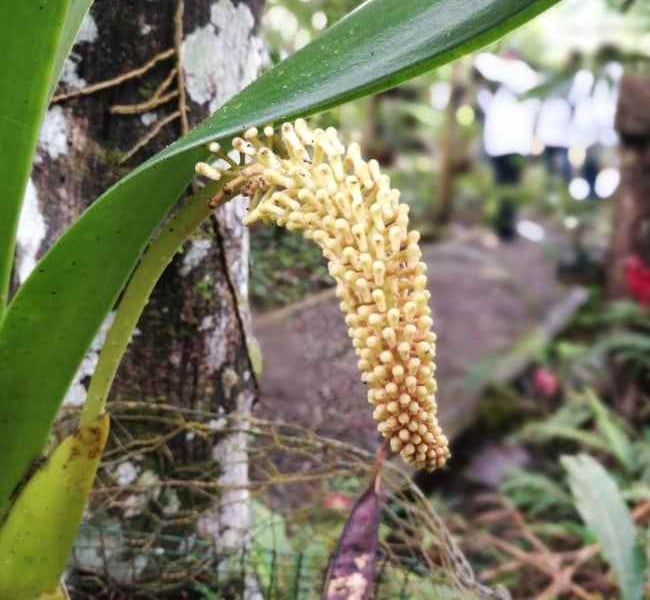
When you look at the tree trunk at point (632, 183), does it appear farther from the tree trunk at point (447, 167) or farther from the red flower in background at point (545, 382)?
the tree trunk at point (447, 167)

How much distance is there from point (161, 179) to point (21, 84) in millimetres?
117

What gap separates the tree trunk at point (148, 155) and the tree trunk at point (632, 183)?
8.35 ft

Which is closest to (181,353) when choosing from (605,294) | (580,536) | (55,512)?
(55,512)

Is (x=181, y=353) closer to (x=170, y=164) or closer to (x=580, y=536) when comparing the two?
(x=170, y=164)

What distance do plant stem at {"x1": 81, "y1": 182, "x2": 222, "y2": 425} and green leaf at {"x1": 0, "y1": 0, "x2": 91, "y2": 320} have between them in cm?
10

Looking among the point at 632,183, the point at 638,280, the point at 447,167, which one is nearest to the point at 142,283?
the point at 638,280

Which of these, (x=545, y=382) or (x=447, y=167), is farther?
(x=447, y=167)

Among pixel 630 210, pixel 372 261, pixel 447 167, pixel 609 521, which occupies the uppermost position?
pixel 447 167

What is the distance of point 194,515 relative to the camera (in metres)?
0.94

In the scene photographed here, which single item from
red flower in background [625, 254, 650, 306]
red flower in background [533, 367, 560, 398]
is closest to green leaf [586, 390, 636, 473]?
red flower in background [533, 367, 560, 398]

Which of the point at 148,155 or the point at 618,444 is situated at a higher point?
the point at 148,155

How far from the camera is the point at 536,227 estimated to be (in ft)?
17.9

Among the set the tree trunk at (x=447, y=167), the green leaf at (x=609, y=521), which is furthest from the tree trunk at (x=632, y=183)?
the green leaf at (x=609, y=521)

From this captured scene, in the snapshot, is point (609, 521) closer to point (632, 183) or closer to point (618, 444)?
point (618, 444)
